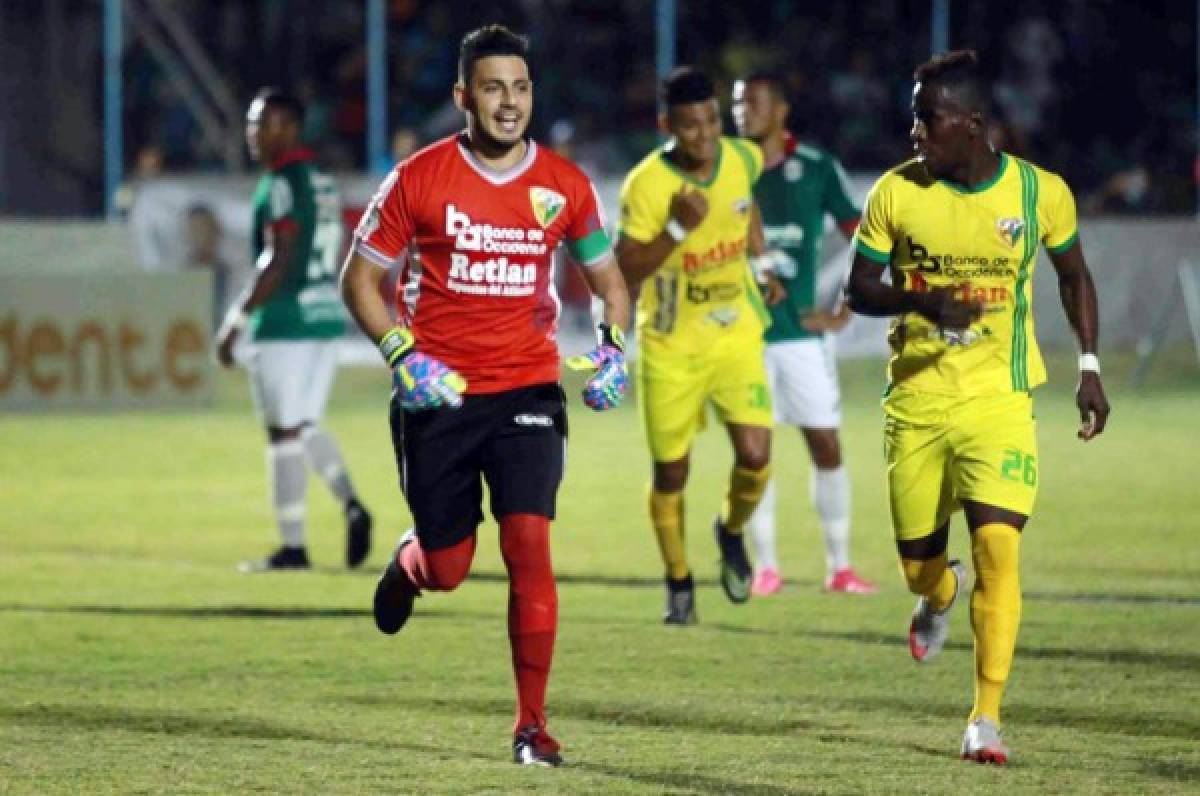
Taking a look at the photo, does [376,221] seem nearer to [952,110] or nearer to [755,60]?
[952,110]

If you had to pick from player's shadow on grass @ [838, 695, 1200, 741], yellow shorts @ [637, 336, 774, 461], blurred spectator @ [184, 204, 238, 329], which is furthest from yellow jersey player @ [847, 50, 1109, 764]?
blurred spectator @ [184, 204, 238, 329]

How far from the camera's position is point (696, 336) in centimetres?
1071

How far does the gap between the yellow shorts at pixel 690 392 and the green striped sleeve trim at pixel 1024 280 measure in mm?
2859

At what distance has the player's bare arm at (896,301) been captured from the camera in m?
7.59

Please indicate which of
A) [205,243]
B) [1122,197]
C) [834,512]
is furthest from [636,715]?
[1122,197]

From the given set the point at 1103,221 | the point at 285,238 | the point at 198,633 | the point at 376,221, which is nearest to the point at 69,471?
the point at 285,238

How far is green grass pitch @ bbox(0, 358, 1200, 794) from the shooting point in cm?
749

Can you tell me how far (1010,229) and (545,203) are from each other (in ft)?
4.56

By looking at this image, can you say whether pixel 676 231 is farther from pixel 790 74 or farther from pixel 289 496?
pixel 790 74

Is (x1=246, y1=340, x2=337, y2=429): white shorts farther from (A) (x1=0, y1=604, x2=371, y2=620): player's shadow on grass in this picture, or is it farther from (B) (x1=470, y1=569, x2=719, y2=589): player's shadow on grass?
(A) (x1=0, y1=604, x2=371, y2=620): player's shadow on grass

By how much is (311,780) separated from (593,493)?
8990 millimetres

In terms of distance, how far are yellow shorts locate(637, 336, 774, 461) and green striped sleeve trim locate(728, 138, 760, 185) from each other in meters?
0.69

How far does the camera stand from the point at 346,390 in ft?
79.5

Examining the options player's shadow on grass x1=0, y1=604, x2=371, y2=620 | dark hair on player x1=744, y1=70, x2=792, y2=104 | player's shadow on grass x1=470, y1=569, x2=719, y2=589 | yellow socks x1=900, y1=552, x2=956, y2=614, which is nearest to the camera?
yellow socks x1=900, y1=552, x2=956, y2=614
